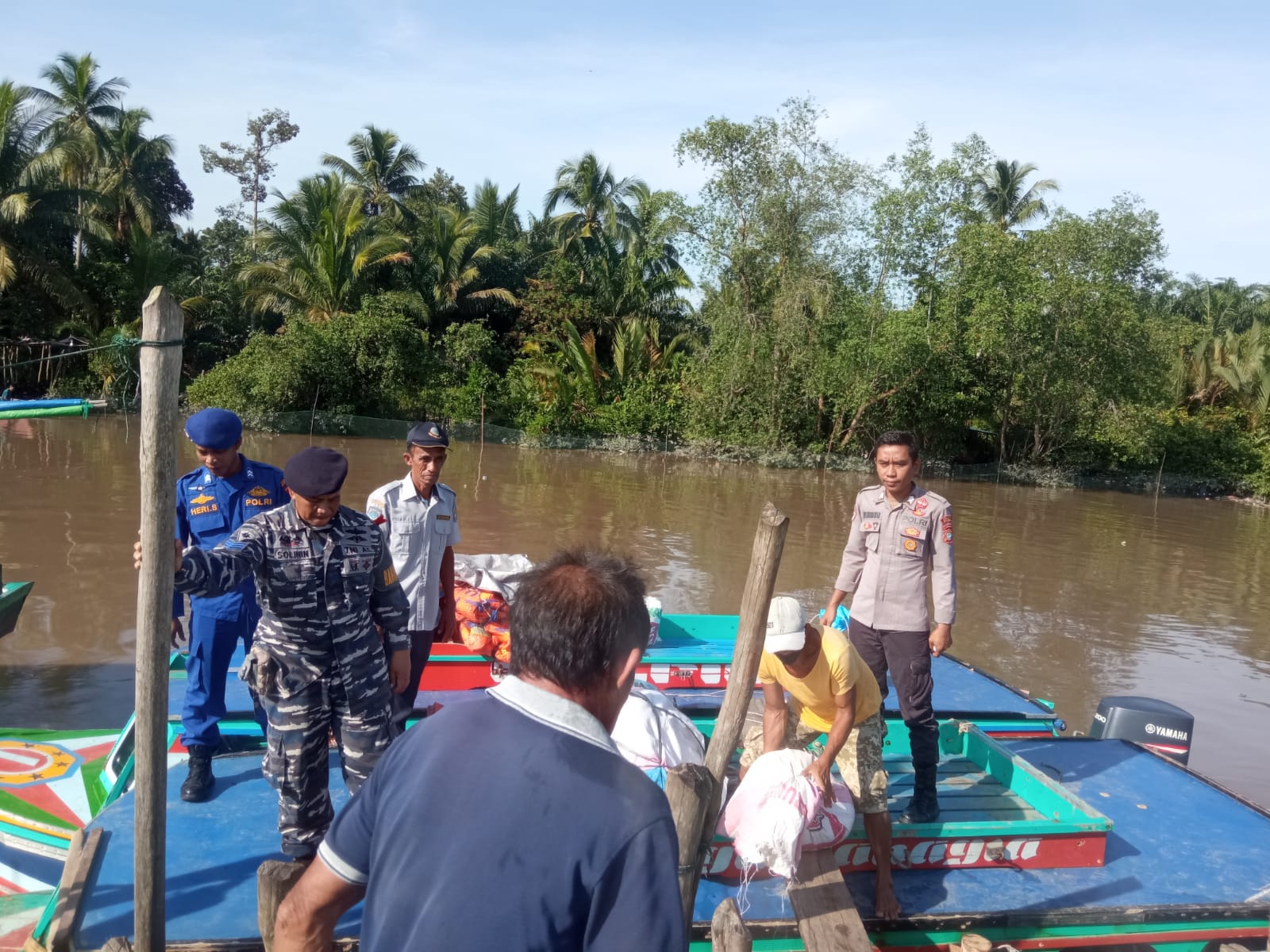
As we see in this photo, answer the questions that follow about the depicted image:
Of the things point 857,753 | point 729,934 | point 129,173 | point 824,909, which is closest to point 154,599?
point 729,934

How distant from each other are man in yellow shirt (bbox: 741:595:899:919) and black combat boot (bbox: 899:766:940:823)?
0.35 m

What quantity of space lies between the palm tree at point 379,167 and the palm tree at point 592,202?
5.05 m

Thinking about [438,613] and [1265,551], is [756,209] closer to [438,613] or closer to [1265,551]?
[1265,551]

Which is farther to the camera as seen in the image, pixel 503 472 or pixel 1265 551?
pixel 503 472

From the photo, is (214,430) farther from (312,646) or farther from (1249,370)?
(1249,370)

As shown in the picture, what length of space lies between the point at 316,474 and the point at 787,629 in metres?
1.77

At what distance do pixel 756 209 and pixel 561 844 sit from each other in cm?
2498

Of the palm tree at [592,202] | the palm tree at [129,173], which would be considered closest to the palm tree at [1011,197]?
the palm tree at [592,202]

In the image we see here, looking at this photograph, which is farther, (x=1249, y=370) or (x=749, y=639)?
(x=1249, y=370)

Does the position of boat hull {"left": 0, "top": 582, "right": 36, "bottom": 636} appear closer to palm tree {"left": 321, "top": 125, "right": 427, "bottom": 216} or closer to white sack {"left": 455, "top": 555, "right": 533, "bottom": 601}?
white sack {"left": 455, "top": 555, "right": 533, "bottom": 601}

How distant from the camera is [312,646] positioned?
3.37 m

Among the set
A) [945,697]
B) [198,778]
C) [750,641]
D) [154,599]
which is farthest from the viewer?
[945,697]

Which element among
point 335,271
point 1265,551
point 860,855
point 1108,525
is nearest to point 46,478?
point 335,271

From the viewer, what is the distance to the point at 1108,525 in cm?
1950
